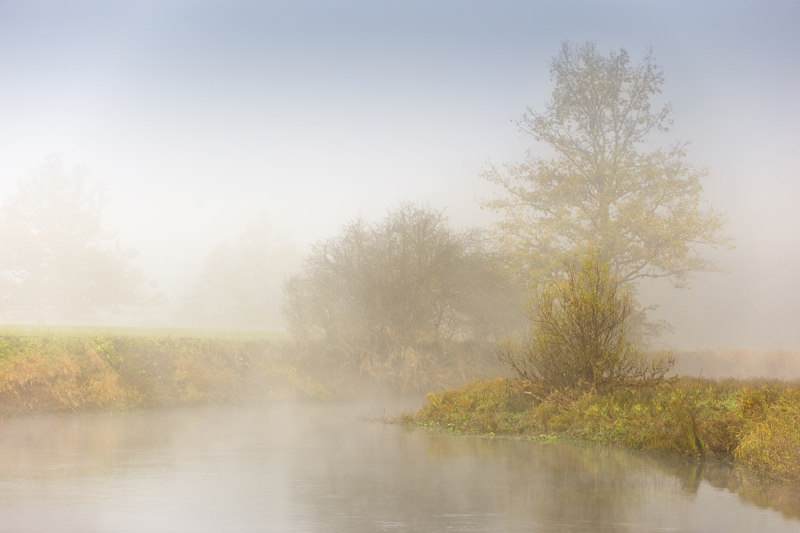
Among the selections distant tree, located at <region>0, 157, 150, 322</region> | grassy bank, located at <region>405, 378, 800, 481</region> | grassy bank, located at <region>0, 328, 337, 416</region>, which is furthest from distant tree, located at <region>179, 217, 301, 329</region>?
grassy bank, located at <region>405, 378, 800, 481</region>

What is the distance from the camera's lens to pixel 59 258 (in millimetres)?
58156

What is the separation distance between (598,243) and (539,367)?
19.7 meters

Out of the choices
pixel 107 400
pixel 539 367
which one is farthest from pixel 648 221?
pixel 107 400

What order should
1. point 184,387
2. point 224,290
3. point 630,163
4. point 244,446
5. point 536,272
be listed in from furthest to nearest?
point 224,290, point 630,163, point 536,272, point 184,387, point 244,446

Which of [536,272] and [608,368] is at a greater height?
[536,272]

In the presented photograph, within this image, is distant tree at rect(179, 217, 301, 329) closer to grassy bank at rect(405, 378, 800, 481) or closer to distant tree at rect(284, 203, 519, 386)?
distant tree at rect(284, 203, 519, 386)

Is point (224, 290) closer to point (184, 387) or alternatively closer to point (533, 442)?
point (184, 387)

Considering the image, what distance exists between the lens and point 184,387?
93.0 ft

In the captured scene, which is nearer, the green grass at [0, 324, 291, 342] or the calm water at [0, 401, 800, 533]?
the calm water at [0, 401, 800, 533]

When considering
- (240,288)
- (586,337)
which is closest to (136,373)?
(586,337)

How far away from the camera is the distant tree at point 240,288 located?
235 feet

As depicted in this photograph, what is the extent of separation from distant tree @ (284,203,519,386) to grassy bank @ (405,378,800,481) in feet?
35.0

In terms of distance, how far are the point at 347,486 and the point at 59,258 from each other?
51.8 meters

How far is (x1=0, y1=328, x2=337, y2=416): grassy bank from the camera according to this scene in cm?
2380
